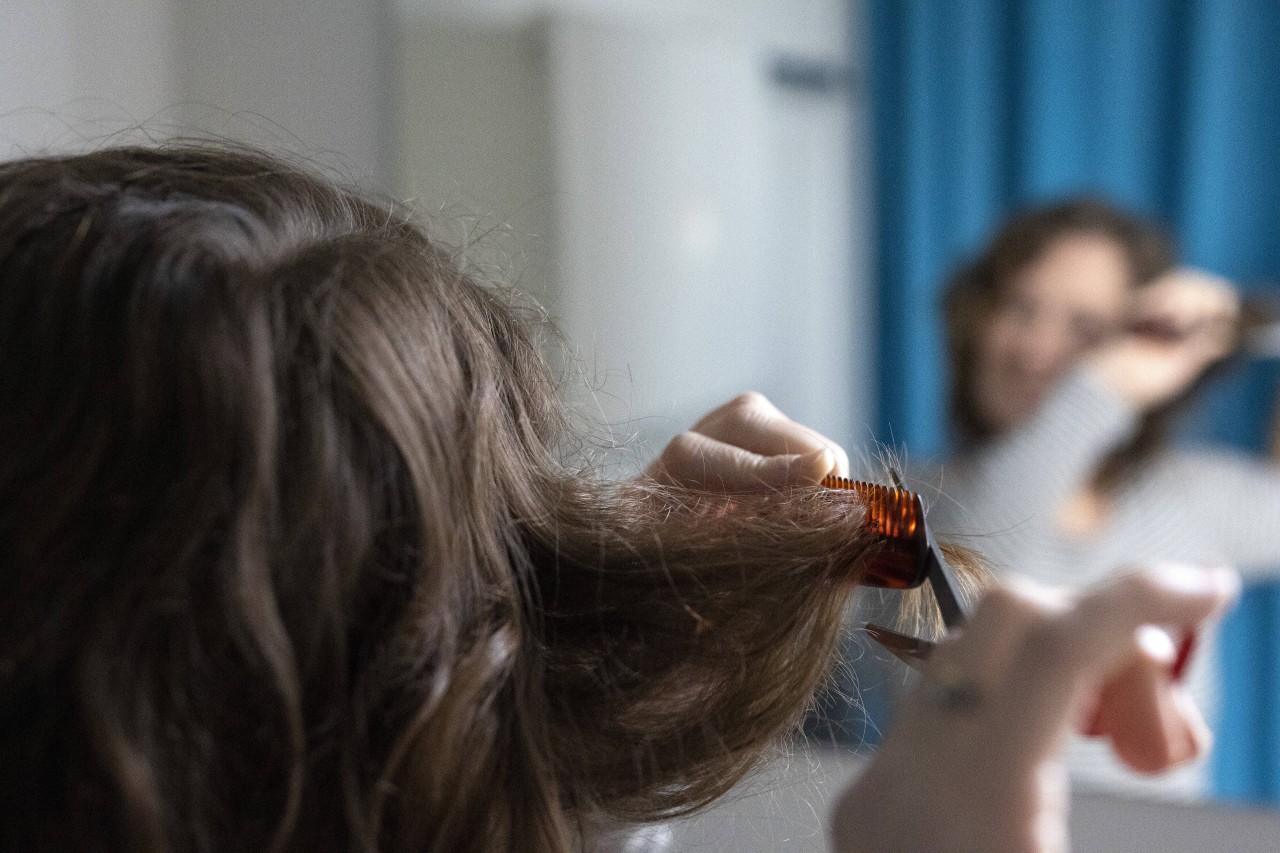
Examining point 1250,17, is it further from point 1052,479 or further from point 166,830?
point 166,830

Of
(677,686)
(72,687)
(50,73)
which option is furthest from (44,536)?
(50,73)

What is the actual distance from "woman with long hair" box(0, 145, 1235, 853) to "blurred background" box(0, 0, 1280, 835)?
20.2 inches

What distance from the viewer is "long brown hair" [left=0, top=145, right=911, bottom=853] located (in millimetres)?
254

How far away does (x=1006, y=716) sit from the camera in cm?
22

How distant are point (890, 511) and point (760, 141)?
755 millimetres

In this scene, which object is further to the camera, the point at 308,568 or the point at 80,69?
the point at 80,69

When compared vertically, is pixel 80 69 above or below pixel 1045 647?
above

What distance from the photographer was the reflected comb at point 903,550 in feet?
1.02

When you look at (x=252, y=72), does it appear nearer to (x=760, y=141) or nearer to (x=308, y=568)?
(x=760, y=141)

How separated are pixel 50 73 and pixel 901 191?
776 millimetres

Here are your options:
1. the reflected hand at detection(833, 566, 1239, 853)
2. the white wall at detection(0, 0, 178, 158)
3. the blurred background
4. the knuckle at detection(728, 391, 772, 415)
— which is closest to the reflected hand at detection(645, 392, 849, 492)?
the knuckle at detection(728, 391, 772, 415)

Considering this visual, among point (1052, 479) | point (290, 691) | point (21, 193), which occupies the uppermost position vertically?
point (21, 193)

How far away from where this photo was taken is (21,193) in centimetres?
31

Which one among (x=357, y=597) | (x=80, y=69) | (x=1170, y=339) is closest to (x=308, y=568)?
(x=357, y=597)
